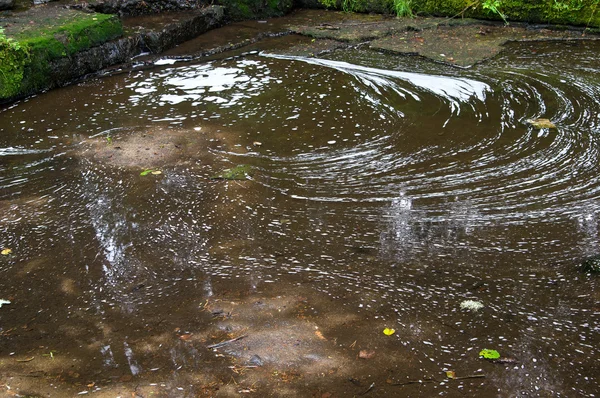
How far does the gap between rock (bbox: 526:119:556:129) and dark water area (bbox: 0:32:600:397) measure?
0.23 ft

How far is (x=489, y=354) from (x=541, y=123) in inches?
121

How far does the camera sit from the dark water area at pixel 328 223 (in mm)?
2686

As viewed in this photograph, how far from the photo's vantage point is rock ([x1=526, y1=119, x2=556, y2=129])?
4934mm

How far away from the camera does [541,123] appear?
5004 millimetres

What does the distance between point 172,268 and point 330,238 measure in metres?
0.98

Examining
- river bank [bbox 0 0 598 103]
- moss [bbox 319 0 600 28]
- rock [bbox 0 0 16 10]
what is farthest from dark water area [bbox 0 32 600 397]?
rock [bbox 0 0 16 10]

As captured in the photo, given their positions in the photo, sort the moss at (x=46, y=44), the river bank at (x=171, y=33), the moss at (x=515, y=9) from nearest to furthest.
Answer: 1. the moss at (x=46, y=44)
2. the river bank at (x=171, y=33)
3. the moss at (x=515, y=9)

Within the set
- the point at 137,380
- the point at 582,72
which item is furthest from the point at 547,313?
the point at 582,72

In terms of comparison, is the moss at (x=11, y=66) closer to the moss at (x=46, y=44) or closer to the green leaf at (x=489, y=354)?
the moss at (x=46, y=44)

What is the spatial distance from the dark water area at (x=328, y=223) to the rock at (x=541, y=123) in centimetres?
7

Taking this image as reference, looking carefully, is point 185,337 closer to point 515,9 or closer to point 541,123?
point 541,123

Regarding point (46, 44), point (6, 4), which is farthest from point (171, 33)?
point (6, 4)

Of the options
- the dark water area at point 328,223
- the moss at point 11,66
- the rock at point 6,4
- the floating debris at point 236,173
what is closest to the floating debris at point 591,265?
the dark water area at point 328,223

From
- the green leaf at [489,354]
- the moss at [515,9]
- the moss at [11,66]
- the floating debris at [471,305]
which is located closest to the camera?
the green leaf at [489,354]
